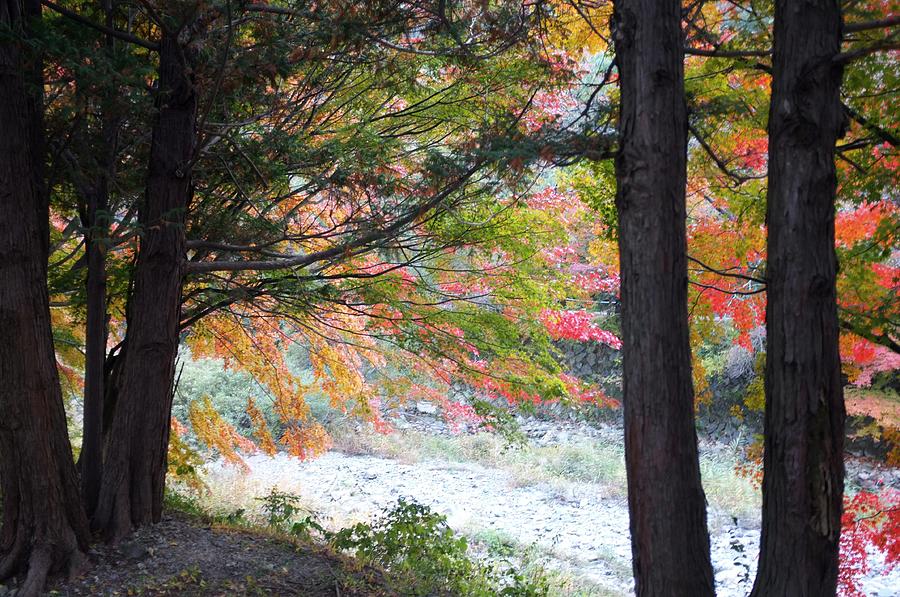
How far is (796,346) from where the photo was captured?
9.21 feet

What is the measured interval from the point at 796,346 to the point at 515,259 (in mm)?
4321

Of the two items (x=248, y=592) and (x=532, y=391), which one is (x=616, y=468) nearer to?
(x=532, y=391)

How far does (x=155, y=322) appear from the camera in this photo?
5.09 metres

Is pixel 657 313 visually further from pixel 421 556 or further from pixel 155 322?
pixel 421 556

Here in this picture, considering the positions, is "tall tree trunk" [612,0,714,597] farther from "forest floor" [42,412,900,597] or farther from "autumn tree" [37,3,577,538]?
"forest floor" [42,412,900,597]

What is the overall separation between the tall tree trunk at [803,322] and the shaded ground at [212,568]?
2.98 metres

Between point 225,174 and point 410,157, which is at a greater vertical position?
point 410,157

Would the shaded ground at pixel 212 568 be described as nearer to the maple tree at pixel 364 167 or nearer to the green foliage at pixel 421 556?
the maple tree at pixel 364 167

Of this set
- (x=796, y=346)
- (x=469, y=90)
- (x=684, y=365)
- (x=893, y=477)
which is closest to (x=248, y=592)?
(x=684, y=365)

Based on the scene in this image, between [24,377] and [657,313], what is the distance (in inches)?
148

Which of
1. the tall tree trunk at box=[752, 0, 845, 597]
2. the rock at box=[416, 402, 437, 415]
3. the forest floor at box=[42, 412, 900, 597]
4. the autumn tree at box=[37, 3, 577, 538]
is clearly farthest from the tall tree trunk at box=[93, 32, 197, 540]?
the rock at box=[416, 402, 437, 415]

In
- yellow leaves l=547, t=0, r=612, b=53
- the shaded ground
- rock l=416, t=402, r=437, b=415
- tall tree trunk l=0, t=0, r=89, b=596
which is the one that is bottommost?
the shaded ground

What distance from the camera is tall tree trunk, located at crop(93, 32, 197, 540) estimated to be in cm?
499

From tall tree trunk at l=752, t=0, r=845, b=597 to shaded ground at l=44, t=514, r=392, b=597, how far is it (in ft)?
9.76
